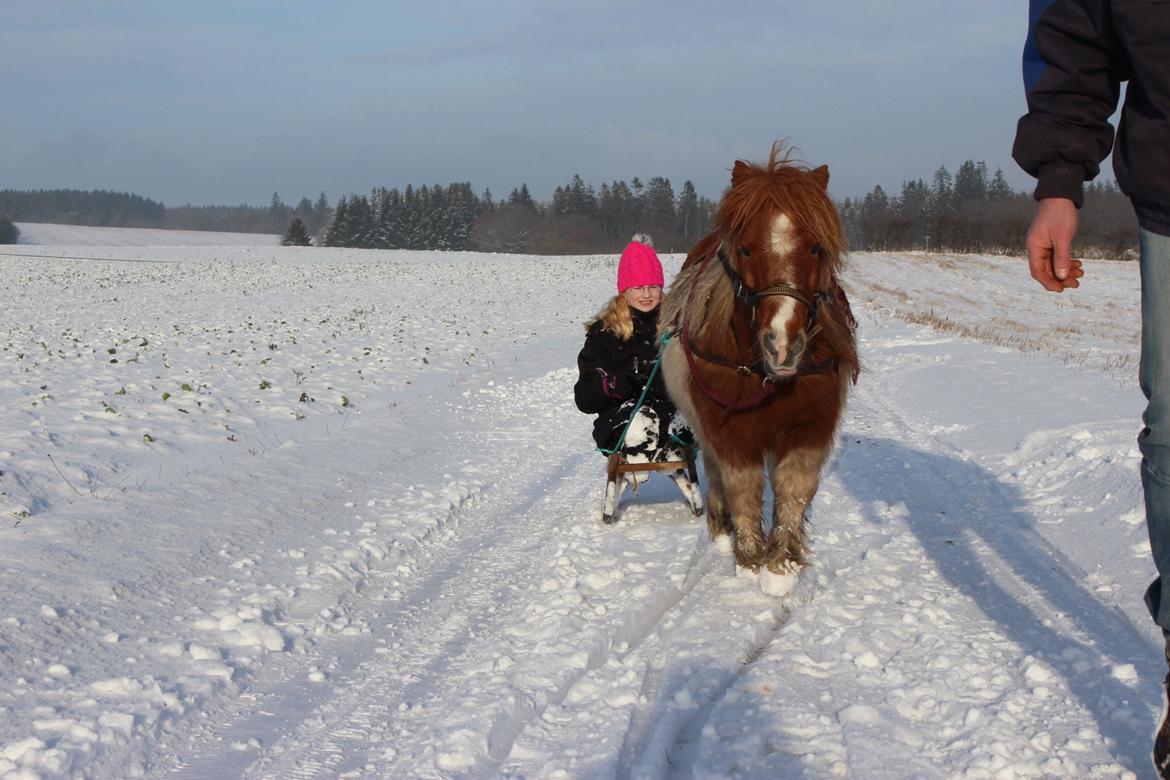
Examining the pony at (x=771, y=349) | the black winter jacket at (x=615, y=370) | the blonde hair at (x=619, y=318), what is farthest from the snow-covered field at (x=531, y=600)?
the blonde hair at (x=619, y=318)

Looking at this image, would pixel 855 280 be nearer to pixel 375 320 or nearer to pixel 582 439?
pixel 375 320

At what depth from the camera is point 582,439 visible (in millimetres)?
9422

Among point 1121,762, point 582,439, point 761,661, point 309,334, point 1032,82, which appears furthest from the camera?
point 309,334

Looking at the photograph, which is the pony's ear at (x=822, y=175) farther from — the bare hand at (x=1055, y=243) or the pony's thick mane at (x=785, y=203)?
the bare hand at (x=1055, y=243)

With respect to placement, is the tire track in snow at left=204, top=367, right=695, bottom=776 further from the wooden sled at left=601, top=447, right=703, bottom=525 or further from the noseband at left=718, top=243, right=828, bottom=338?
the noseband at left=718, top=243, right=828, bottom=338

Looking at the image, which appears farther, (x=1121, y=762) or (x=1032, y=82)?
(x=1121, y=762)

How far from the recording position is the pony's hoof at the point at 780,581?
4457mm

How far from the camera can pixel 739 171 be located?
434 centimetres

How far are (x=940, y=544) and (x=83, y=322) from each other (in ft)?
62.3

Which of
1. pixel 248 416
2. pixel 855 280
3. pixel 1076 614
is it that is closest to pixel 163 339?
pixel 248 416

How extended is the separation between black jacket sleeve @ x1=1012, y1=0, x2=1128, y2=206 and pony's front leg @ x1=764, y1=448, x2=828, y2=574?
2526mm

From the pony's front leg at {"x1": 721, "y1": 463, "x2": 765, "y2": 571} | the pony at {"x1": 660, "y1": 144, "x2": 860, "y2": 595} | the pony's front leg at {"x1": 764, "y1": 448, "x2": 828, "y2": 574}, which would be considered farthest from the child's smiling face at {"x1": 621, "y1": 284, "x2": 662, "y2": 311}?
the pony's front leg at {"x1": 764, "y1": 448, "x2": 828, "y2": 574}

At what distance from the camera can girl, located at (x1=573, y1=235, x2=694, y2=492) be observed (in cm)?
644

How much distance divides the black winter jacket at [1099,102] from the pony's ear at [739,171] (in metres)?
2.03
